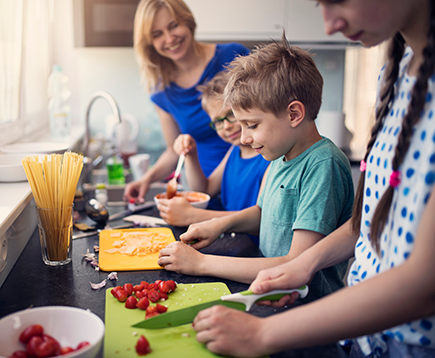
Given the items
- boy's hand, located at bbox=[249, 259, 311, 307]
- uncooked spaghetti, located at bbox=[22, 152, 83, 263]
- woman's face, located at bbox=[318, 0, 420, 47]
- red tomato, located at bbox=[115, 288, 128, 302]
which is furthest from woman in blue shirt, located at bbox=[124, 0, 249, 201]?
woman's face, located at bbox=[318, 0, 420, 47]

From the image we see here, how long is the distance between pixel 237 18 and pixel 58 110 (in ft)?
4.70

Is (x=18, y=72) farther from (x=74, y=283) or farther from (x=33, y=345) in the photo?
(x=33, y=345)

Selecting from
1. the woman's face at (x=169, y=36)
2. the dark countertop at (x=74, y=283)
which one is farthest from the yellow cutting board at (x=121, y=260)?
the woman's face at (x=169, y=36)

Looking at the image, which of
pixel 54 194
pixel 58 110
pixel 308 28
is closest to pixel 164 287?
pixel 54 194

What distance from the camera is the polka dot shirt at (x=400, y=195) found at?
602mm

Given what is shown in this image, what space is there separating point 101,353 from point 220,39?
8.97ft

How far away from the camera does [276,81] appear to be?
3.45 feet

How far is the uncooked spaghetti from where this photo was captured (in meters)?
1.00

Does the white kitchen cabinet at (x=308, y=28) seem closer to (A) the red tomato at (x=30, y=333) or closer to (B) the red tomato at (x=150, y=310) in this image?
(B) the red tomato at (x=150, y=310)

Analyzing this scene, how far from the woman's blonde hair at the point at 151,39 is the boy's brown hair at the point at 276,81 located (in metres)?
0.97

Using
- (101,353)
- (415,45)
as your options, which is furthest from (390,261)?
(101,353)

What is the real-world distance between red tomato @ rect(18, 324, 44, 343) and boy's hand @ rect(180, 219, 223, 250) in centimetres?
53

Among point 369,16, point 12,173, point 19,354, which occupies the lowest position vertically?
point 19,354

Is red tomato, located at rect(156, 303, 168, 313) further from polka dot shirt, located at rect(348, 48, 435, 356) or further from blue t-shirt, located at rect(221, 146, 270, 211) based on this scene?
blue t-shirt, located at rect(221, 146, 270, 211)
